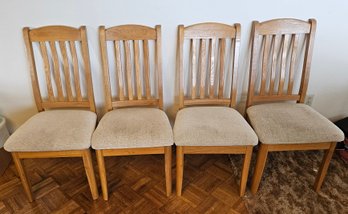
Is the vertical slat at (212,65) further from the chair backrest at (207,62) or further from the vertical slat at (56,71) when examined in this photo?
the vertical slat at (56,71)

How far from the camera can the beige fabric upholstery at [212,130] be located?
1442 mm

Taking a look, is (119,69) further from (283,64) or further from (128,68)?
(283,64)

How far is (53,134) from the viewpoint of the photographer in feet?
4.78

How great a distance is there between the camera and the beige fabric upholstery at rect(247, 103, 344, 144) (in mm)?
1463

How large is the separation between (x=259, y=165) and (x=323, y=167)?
40 cm

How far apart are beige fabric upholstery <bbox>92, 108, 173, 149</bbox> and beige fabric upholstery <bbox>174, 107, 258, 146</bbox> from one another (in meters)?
0.08

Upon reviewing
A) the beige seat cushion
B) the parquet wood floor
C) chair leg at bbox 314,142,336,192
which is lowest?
the parquet wood floor

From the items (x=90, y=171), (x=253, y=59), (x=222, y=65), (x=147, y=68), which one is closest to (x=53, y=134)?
(x=90, y=171)

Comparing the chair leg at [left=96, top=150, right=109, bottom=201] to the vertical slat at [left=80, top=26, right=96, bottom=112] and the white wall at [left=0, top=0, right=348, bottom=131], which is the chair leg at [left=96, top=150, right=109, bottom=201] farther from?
the white wall at [left=0, top=0, right=348, bottom=131]

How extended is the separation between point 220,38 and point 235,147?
0.66 m

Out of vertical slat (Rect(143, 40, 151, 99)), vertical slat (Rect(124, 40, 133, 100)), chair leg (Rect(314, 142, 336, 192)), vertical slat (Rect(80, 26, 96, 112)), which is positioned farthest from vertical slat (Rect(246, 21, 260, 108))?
vertical slat (Rect(80, 26, 96, 112))

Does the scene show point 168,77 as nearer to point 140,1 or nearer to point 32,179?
point 140,1

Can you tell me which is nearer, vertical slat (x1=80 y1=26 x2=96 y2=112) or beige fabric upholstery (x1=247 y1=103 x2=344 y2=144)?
beige fabric upholstery (x1=247 y1=103 x2=344 y2=144)

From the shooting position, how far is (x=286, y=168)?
1.90 m
